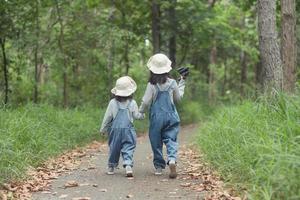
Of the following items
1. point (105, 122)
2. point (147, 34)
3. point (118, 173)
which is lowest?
point (118, 173)

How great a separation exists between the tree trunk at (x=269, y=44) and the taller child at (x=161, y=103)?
7.65ft

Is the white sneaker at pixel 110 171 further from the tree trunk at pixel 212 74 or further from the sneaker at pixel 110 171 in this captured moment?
the tree trunk at pixel 212 74

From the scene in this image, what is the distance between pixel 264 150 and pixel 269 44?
4566 millimetres

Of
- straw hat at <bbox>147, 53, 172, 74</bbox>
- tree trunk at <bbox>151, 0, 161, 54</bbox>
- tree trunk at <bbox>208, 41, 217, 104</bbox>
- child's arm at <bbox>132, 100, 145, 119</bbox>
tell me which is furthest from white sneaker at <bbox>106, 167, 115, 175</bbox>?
tree trunk at <bbox>208, 41, 217, 104</bbox>

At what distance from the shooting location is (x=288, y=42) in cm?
1094

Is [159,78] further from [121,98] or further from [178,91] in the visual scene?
[121,98]

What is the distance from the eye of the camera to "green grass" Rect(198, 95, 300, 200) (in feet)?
16.9

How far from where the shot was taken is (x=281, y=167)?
5184 mm

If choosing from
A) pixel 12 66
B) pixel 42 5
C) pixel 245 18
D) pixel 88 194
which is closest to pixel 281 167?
pixel 88 194

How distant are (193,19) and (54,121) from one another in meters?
12.5

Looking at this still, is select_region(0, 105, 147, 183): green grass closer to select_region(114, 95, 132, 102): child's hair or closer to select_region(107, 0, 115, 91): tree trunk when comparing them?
select_region(114, 95, 132, 102): child's hair

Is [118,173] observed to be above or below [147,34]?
below

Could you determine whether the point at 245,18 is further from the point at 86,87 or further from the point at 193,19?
the point at 86,87

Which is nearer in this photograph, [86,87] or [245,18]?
[86,87]
